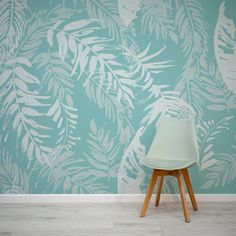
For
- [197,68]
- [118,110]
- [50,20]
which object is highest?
[50,20]

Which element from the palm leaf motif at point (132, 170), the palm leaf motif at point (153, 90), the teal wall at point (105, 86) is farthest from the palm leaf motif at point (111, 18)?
the palm leaf motif at point (132, 170)

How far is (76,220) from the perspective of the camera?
2.75 m

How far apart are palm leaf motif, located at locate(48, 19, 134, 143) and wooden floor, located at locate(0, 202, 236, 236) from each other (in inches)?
29.1

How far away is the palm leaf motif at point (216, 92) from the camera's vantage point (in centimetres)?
321

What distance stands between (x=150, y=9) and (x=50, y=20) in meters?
0.90

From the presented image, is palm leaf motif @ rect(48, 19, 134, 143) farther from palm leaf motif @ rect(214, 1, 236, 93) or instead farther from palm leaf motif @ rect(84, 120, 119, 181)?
palm leaf motif @ rect(214, 1, 236, 93)

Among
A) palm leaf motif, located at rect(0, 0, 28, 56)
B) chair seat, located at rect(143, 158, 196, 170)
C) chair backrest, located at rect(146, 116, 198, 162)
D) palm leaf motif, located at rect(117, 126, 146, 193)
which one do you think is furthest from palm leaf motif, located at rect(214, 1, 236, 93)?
palm leaf motif, located at rect(0, 0, 28, 56)

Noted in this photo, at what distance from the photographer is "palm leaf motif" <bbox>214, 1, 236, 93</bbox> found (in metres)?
3.18

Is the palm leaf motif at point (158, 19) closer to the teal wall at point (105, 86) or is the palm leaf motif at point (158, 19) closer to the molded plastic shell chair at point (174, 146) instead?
the teal wall at point (105, 86)

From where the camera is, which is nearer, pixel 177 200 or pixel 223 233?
pixel 223 233

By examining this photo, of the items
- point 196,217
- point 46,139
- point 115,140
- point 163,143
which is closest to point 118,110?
point 115,140

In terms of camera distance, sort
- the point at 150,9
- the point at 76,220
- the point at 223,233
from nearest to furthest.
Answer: the point at 223,233 < the point at 76,220 < the point at 150,9

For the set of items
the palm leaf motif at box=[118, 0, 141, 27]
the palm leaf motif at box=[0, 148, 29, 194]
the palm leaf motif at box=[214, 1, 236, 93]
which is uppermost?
the palm leaf motif at box=[118, 0, 141, 27]

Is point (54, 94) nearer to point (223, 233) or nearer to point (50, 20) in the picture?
point (50, 20)
